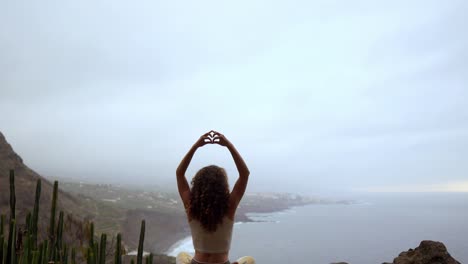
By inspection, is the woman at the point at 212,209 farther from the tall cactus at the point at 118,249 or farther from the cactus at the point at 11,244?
the cactus at the point at 11,244

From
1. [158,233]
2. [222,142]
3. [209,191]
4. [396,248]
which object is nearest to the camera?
[209,191]

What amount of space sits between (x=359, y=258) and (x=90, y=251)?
34544 mm

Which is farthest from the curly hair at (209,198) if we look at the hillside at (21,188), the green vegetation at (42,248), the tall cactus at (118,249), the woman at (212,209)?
A: the hillside at (21,188)

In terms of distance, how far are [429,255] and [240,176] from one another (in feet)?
13.3

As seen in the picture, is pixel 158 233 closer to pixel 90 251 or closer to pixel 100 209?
pixel 100 209

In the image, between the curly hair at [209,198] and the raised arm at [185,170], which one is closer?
the curly hair at [209,198]

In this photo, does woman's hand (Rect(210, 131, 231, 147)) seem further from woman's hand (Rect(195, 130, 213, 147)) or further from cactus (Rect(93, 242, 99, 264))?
cactus (Rect(93, 242, 99, 264))

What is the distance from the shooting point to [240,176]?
3.87 m

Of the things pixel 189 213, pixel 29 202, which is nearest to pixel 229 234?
pixel 189 213

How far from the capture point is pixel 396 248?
36344 millimetres

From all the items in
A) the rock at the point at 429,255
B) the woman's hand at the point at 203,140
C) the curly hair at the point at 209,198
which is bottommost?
the rock at the point at 429,255

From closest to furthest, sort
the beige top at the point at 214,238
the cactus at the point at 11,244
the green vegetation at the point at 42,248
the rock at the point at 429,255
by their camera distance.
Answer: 1. the green vegetation at the point at 42,248
2. the cactus at the point at 11,244
3. the beige top at the point at 214,238
4. the rock at the point at 429,255

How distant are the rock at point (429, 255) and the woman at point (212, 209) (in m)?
3.57

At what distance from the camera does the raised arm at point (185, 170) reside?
3.92 meters
